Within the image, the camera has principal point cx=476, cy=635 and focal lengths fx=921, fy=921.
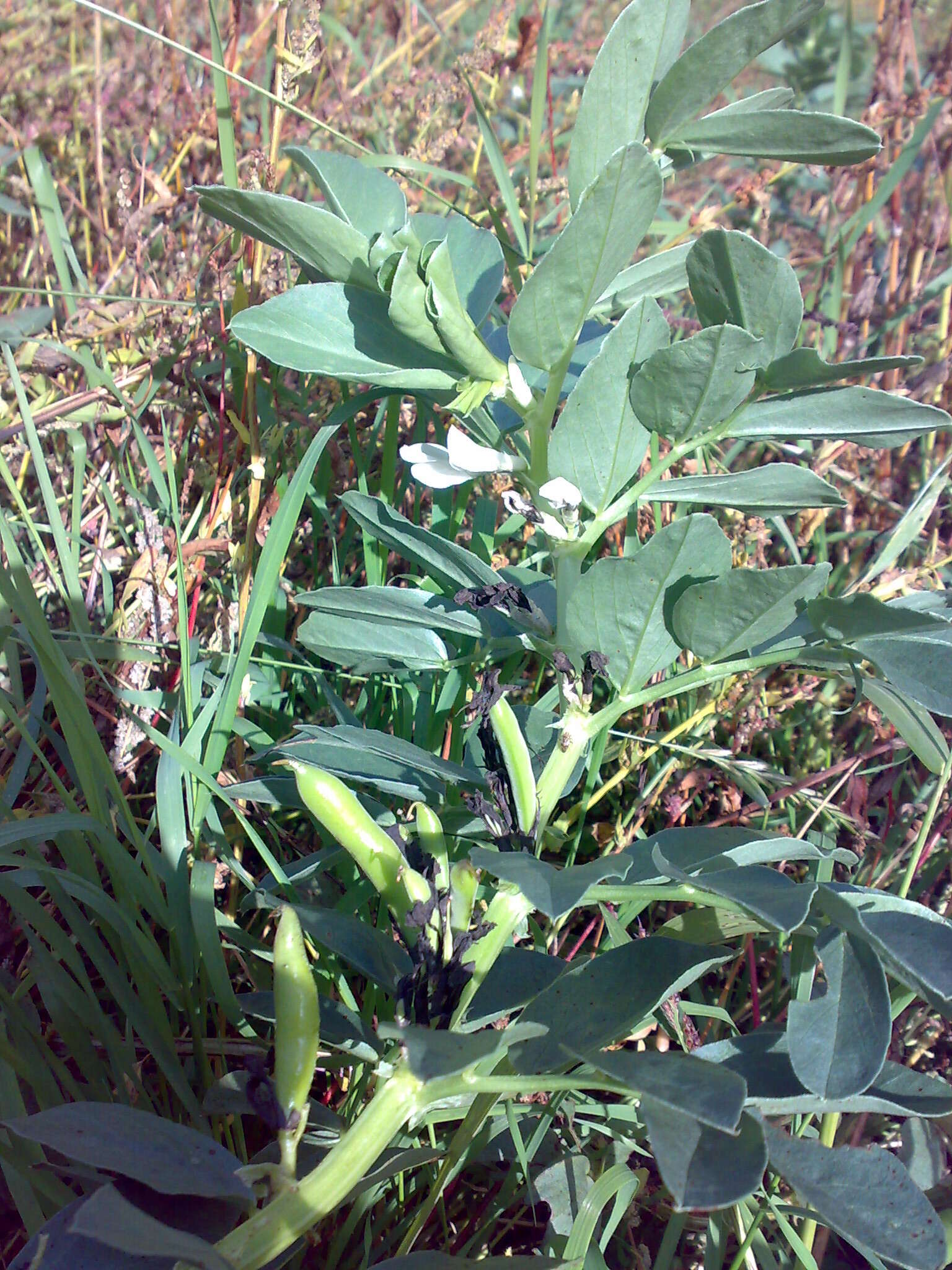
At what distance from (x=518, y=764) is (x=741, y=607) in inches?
9.5

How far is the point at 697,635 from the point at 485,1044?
401mm

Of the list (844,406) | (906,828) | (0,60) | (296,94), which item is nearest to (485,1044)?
(844,406)

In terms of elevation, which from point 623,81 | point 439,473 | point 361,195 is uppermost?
point 623,81

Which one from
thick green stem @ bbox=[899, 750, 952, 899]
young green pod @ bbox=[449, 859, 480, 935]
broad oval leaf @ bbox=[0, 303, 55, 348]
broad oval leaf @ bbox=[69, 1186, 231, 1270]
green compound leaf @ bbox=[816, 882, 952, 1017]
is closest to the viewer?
broad oval leaf @ bbox=[69, 1186, 231, 1270]

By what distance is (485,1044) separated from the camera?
627 mm

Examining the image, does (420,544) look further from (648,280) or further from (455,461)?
(648,280)

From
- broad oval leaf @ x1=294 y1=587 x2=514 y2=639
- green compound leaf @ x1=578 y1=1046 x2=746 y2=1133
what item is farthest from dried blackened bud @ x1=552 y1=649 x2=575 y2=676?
green compound leaf @ x1=578 y1=1046 x2=746 y2=1133

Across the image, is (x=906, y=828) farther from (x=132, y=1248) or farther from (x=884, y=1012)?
(x=132, y=1248)

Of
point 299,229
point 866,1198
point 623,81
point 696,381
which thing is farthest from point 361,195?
point 866,1198

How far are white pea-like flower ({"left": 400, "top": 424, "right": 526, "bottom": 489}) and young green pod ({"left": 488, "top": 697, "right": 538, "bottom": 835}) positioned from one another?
20 centimetres

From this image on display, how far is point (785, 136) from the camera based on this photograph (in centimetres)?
81

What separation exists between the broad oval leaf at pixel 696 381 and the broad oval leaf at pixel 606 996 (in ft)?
1.46

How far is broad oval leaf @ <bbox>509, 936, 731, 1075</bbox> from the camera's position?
73 centimetres

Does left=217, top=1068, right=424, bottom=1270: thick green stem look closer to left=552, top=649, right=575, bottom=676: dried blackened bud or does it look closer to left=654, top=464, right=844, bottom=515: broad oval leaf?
left=552, top=649, right=575, bottom=676: dried blackened bud
